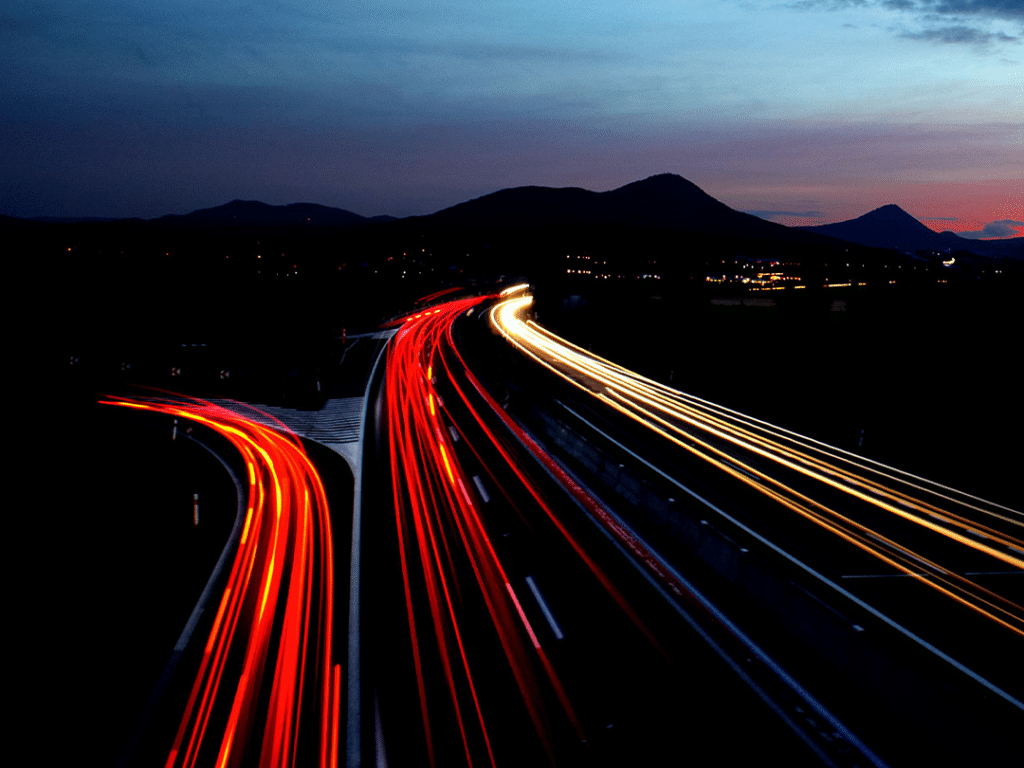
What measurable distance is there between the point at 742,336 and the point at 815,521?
3206 cm

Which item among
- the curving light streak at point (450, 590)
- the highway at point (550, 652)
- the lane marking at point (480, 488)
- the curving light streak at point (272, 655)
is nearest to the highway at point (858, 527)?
the highway at point (550, 652)

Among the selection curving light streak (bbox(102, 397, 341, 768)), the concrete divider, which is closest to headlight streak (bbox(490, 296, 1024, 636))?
the concrete divider

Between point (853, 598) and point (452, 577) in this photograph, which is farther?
point (452, 577)

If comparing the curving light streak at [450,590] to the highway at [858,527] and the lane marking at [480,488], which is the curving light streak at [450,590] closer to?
the lane marking at [480,488]

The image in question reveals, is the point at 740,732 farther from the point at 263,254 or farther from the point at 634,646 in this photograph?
the point at 263,254

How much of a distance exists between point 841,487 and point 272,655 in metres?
16.0

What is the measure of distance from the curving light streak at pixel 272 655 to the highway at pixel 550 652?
0.96 metres

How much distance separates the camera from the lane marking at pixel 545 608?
11383 millimetres

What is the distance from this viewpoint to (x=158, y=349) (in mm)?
42719

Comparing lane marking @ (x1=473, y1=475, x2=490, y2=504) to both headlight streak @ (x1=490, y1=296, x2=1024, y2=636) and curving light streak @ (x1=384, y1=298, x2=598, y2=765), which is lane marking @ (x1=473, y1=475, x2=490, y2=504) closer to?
curving light streak @ (x1=384, y1=298, x2=598, y2=765)

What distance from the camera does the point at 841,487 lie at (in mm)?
17906

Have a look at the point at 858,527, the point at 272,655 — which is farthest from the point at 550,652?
the point at 858,527

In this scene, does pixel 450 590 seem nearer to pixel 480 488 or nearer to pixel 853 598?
pixel 480 488

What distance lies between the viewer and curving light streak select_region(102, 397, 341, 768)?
8406 mm
